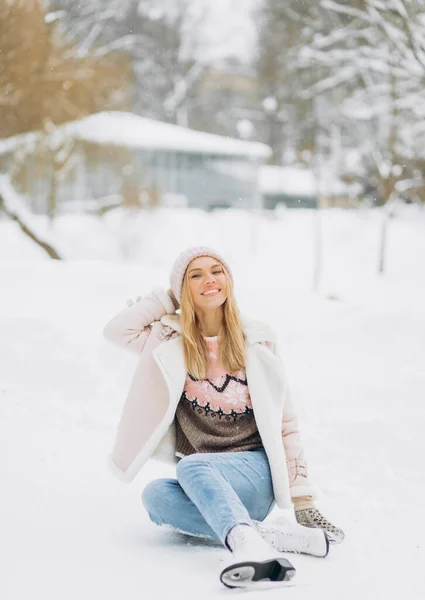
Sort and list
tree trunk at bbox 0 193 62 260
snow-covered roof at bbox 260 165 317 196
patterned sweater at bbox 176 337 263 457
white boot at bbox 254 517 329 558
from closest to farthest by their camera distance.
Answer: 1. white boot at bbox 254 517 329 558
2. patterned sweater at bbox 176 337 263 457
3. tree trunk at bbox 0 193 62 260
4. snow-covered roof at bbox 260 165 317 196

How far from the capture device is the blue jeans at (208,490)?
1976 millimetres

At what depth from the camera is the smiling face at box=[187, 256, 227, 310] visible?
2.24 m

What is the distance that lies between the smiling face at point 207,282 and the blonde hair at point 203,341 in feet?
0.05

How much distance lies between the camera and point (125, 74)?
9.42 meters

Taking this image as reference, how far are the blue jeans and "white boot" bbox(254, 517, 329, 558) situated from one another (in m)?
0.07

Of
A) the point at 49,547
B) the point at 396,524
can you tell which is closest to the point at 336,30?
the point at 396,524

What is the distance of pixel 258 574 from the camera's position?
178 centimetres

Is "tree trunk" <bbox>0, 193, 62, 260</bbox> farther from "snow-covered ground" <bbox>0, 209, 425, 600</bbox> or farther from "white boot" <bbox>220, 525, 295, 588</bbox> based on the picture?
"white boot" <bbox>220, 525, 295, 588</bbox>

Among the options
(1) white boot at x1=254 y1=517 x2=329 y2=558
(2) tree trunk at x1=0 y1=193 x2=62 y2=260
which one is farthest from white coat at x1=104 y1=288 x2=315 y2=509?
(2) tree trunk at x1=0 y1=193 x2=62 y2=260

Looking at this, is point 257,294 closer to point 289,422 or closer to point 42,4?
point 42,4

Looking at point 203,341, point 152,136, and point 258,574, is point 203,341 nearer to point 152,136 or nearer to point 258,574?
point 258,574

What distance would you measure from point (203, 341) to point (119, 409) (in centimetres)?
199

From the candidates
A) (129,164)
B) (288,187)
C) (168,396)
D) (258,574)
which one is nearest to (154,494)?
(168,396)

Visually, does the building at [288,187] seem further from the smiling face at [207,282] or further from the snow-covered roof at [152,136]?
the smiling face at [207,282]
